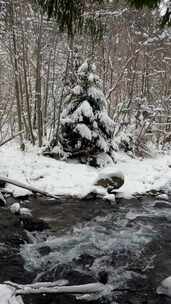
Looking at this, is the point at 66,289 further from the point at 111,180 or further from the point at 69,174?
the point at 69,174

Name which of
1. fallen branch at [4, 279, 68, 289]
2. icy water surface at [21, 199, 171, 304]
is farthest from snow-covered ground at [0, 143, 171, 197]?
fallen branch at [4, 279, 68, 289]

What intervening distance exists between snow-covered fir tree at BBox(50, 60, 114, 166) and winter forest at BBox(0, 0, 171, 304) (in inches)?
1.4

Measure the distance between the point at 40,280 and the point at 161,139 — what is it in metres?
14.4

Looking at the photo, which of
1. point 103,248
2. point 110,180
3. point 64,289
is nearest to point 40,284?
point 64,289

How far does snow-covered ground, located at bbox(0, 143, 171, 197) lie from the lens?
352 inches

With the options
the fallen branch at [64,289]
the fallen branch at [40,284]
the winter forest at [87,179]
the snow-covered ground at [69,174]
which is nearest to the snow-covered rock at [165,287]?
the winter forest at [87,179]

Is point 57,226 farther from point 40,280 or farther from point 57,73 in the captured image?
point 57,73

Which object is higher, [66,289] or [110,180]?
[66,289]

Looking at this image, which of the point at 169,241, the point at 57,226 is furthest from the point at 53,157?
the point at 169,241

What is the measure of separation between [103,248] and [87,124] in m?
6.70

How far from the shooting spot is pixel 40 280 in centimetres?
471

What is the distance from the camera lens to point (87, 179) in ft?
31.9

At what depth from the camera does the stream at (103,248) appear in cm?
462

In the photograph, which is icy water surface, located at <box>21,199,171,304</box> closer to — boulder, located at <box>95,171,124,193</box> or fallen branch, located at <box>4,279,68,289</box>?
fallen branch, located at <box>4,279,68,289</box>
